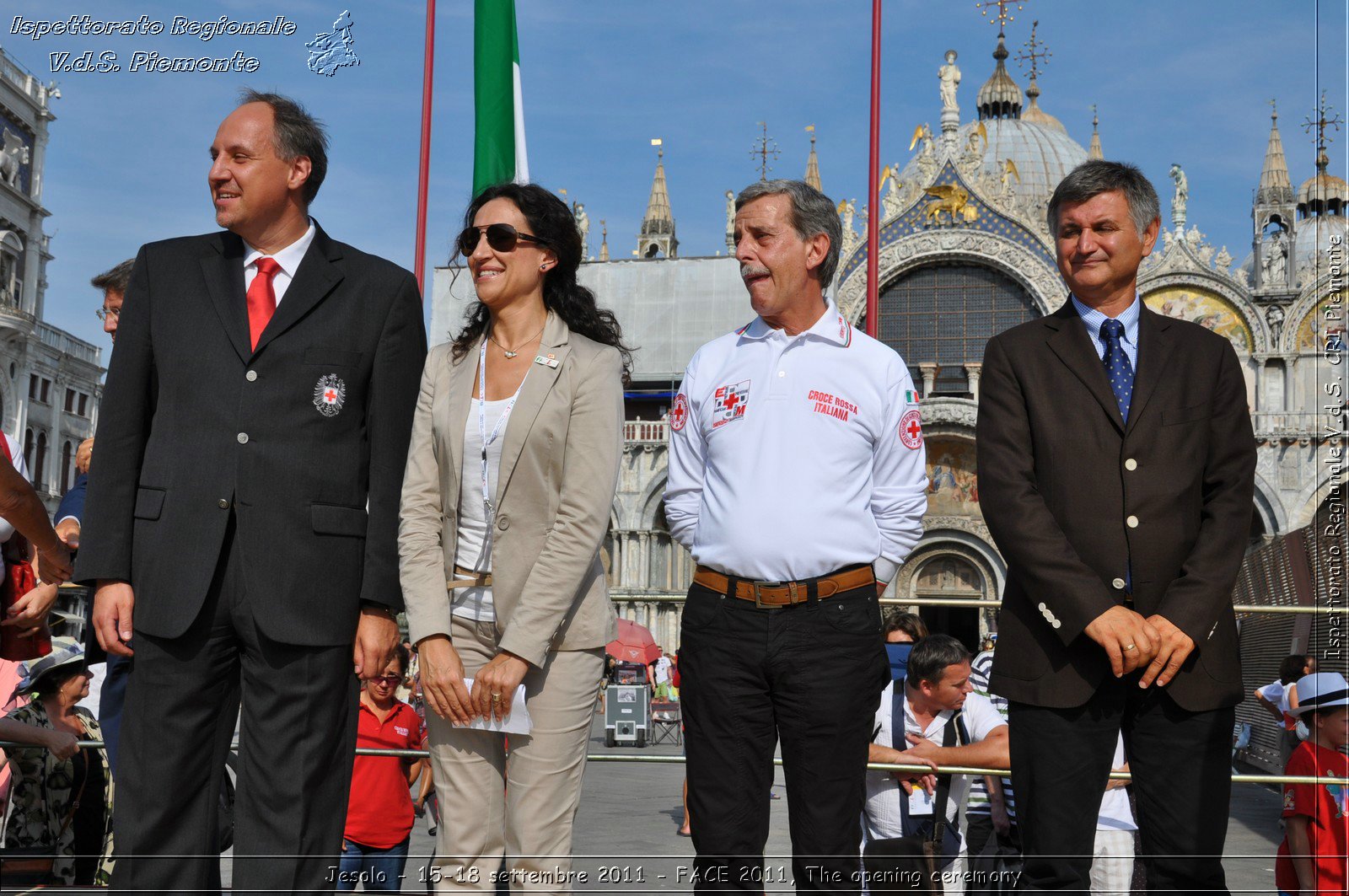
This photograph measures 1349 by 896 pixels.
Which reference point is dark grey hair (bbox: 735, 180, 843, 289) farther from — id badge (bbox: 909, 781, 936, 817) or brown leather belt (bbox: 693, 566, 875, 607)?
id badge (bbox: 909, 781, 936, 817)

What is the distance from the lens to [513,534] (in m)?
2.94

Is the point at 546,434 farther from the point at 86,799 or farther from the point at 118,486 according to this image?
the point at 86,799

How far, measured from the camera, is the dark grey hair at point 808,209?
3.29 meters

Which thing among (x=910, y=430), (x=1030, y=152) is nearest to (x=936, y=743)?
(x=910, y=430)

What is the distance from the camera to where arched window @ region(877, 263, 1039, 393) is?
29.6m

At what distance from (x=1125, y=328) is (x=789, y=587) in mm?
1066

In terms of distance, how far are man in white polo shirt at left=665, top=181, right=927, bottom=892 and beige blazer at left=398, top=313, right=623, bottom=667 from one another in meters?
0.30

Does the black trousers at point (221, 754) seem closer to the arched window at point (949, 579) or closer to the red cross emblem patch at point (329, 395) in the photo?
the red cross emblem patch at point (329, 395)

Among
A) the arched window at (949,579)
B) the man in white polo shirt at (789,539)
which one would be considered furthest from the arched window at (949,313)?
the man in white polo shirt at (789,539)

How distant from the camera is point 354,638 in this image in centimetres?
291

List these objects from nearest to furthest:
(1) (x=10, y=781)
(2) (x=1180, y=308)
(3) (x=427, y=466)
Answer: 1. (3) (x=427, y=466)
2. (1) (x=10, y=781)
3. (2) (x=1180, y=308)

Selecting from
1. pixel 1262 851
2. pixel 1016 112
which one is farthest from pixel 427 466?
pixel 1016 112

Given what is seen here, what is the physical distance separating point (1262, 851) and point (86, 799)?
6.99m

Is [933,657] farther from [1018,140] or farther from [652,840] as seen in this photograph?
[1018,140]
